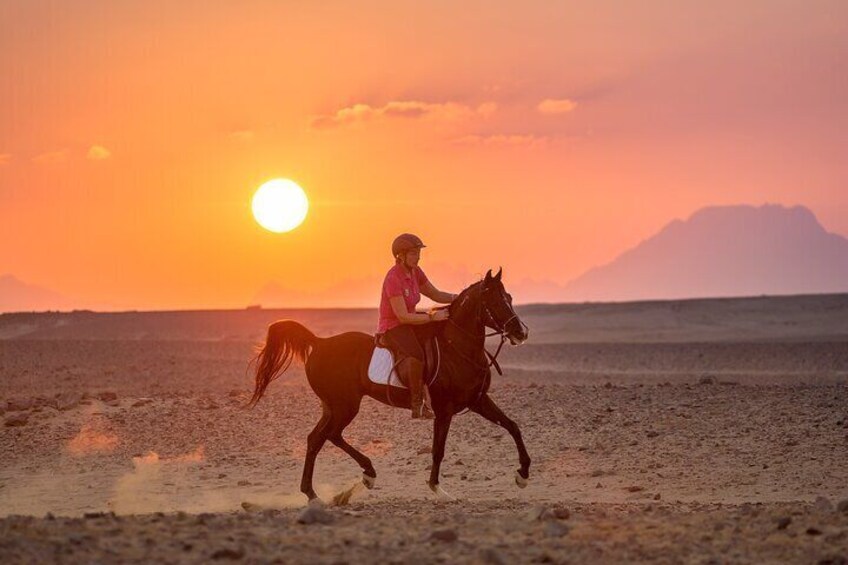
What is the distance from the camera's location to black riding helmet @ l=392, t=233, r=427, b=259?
1464cm

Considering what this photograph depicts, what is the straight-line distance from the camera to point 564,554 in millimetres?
9414

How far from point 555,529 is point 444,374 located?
483 cm

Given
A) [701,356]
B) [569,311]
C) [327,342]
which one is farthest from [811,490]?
[569,311]

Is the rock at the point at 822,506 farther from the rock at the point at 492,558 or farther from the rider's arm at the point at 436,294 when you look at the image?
Result: the rider's arm at the point at 436,294

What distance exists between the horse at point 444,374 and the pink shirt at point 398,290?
470 mm

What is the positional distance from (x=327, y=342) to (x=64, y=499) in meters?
4.34

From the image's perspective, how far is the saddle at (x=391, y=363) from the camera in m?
14.8

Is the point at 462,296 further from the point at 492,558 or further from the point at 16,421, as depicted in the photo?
the point at 16,421

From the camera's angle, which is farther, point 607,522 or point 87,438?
point 87,438

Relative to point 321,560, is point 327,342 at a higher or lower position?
higher

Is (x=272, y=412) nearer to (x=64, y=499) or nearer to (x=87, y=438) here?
(x=87, y=438)

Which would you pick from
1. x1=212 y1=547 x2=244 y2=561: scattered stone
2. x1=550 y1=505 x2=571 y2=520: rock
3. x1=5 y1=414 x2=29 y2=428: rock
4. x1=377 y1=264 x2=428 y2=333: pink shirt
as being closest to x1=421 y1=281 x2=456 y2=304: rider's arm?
x1=377 y1=264 x2=428 y2=333: pink shirt

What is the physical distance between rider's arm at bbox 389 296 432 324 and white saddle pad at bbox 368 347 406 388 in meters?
0.51

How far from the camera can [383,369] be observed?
1491 centimetres
